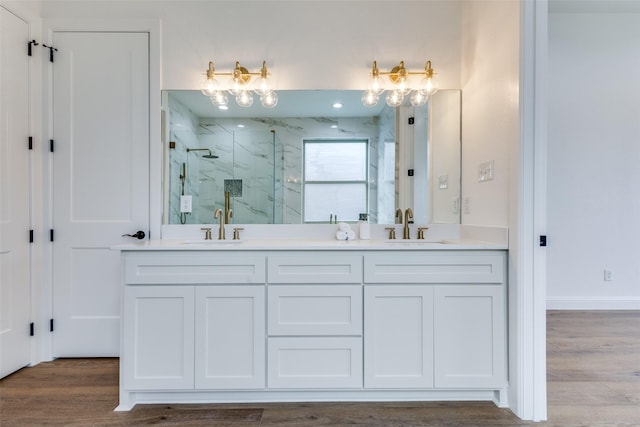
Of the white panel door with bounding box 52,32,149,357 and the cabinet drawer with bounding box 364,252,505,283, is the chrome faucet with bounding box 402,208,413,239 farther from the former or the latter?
the white panel door with bounding box 52,32,149,357

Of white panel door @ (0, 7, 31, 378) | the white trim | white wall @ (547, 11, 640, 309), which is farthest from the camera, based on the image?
white wall @ (547, 11, 640, 309)

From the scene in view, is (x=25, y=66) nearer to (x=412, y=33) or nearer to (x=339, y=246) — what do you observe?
(x=339, y=246)

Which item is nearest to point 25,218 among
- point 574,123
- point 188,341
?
point 188,341

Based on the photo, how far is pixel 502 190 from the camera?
6.12ft

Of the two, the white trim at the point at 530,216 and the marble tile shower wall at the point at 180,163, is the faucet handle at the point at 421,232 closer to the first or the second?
A: the white trim at the point at 530,216

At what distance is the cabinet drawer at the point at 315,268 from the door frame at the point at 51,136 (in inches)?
42.4

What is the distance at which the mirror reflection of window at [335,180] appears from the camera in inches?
95.9

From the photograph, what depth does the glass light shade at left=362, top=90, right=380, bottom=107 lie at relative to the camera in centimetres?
242

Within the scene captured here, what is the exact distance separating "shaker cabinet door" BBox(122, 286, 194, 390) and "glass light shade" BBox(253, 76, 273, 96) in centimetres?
142

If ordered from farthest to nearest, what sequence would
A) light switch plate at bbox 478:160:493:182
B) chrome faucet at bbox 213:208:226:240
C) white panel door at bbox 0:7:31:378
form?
chrome faucet at bbox 213:208:226:240, white panel door at bbox 0:7:31:378, light switch plate at bbox 478:160:493:182

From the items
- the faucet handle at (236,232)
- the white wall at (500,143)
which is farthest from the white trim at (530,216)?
the faucet handle at (236,232)

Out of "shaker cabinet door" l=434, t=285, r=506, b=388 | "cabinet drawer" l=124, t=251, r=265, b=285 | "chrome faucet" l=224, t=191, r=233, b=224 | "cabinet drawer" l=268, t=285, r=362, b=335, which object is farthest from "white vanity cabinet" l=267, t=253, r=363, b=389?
"chrome faucet" l=224, t=191, r=233, b=224

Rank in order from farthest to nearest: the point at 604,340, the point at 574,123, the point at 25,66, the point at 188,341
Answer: the point at 574,123 → the point at 604,340 → the point at 25,66 → the point at 188,341

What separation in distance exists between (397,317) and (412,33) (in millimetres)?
1916
